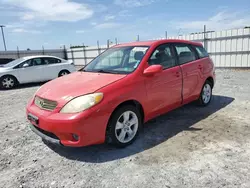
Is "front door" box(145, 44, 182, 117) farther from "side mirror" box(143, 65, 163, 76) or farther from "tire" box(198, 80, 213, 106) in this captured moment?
"tire" box(198, 80, 213, 106)

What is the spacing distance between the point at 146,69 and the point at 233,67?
9984 mm

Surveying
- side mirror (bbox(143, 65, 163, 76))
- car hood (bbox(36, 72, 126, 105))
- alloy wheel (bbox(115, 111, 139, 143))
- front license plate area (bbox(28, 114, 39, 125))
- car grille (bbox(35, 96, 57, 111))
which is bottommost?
alloy wheel (bbox(115, 111, 139, 143))

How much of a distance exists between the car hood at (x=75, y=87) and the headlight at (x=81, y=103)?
3.0 inches

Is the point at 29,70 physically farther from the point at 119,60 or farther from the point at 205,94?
→ the point at 205,94

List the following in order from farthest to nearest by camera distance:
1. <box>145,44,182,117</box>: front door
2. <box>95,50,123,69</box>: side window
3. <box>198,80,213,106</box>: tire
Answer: <box>198,80,213,106</box>: tire, <box>95,50,123,69</box>: side window, <box>145,44,182,117</box>: front door

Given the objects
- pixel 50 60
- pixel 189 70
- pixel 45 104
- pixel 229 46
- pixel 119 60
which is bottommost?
pixel 45 104

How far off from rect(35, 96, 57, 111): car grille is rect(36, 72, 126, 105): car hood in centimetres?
5

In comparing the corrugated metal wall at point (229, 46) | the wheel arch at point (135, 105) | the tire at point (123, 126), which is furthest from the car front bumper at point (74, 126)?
the corrugated metal wall at point (229, 46)

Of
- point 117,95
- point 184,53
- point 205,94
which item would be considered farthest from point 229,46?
point 117,95

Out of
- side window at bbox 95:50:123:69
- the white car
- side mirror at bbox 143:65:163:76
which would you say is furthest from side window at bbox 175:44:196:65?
the white car

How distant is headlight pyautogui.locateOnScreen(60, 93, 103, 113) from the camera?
106 inches

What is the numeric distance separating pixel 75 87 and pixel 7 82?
7647 millimetres

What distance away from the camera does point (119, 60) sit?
13.0 ft

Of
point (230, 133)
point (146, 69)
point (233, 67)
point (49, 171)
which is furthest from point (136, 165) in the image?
point (233, 67)
